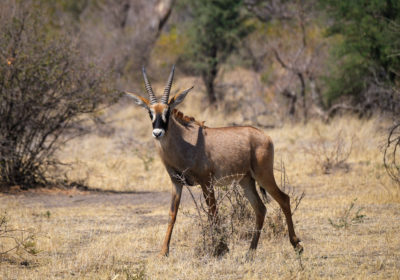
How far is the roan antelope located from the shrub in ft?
15.6

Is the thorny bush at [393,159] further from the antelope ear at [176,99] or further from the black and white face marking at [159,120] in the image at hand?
the black and white face marking at [159,120]

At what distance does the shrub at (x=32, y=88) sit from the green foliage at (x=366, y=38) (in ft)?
31.2

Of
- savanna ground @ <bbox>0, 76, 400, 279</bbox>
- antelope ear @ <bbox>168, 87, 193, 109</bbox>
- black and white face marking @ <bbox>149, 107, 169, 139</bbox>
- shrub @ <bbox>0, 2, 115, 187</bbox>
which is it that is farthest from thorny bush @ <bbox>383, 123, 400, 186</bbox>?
shrub @ <bbox>0, 2, 115, 187</bbox>

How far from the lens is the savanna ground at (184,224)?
281 inches

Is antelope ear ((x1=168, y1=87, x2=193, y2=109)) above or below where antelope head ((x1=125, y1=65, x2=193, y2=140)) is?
above

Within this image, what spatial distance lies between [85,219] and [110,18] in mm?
24666

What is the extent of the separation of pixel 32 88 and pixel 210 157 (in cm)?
581

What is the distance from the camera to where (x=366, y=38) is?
63.5 feet

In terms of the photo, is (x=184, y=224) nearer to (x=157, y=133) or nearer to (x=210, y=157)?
(x=210, y=157)

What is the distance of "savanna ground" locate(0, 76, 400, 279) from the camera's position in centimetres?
714

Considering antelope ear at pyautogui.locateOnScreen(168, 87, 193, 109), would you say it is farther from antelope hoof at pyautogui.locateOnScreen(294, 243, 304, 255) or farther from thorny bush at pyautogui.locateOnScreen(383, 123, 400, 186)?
thorny bush at pyautogui.locateOnScreen(383, 123, 400, 186)

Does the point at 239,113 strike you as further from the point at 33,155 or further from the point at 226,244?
the point at 226,244

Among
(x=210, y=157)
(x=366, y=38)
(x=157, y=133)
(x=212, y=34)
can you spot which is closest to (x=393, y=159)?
(x=366, y=38)

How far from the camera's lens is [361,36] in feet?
62.7
